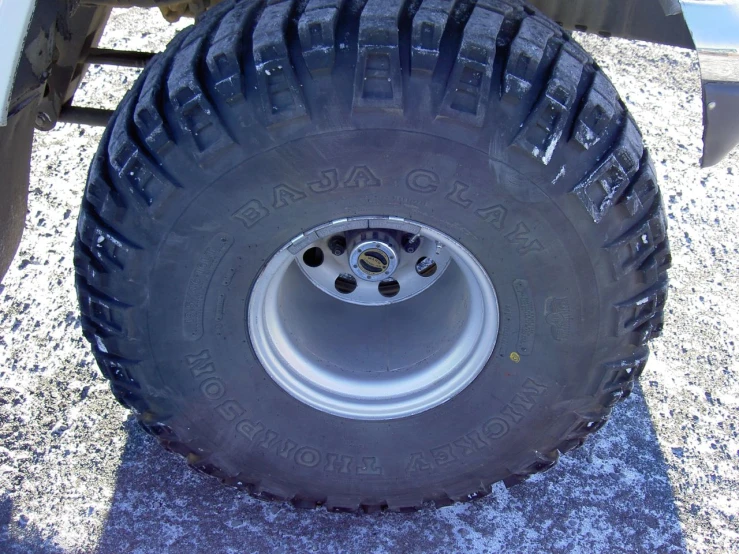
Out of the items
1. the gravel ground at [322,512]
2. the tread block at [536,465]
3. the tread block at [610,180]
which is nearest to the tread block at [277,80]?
the tread block at [610,180]

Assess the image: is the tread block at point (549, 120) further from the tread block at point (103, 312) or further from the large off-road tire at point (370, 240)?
the tread block at point (103, 312)

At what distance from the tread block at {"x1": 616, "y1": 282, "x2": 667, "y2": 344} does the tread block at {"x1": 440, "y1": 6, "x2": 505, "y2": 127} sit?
0.68 meters

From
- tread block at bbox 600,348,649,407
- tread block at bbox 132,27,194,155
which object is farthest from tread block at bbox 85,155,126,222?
tread block at bbox 600,348,649,407

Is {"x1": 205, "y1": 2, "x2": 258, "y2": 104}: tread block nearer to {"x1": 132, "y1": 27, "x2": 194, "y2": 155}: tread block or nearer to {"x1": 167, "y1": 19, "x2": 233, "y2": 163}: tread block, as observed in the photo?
{"x1": 167, "y1": 19, "x2": 233, "y2": 163}: tread block

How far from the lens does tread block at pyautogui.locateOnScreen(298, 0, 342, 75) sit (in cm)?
166

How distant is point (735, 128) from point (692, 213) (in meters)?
1.95

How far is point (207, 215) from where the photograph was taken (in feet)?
6.02

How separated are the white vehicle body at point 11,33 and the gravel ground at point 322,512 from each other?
1483mm

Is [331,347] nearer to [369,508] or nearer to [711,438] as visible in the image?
[369,508]

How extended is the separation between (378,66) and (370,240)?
57 cm

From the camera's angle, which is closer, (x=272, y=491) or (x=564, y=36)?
(x=564, y=36)

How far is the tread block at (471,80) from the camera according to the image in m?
1.67

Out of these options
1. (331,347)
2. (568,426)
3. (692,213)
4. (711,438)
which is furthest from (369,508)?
(692,213)

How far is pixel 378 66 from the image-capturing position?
167 centimetres
